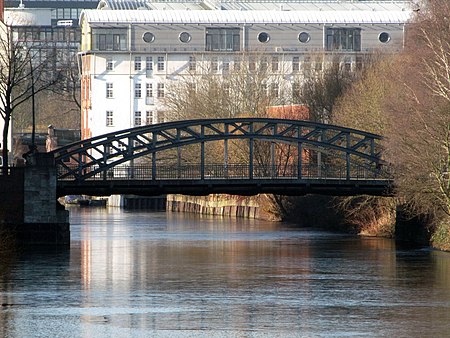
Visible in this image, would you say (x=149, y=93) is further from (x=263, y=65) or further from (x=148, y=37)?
(x=263, y=65)

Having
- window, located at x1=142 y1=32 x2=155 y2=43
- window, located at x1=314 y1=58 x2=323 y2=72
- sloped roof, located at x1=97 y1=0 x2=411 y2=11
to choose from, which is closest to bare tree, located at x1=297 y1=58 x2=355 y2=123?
window, located at x1=314 y1=58 x2=323 y2=72

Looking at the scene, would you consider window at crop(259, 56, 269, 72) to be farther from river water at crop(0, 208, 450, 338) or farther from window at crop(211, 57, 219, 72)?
river water at crop(0, 208, 450, 338)

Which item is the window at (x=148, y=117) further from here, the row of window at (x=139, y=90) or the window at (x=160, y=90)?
the window at (x=160, y=90)

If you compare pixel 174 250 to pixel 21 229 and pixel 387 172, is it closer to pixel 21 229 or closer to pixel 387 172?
pixel 21 229

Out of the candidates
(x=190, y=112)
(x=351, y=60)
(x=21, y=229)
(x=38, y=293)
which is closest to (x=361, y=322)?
(x=38, y=293)

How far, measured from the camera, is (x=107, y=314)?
44531 mm

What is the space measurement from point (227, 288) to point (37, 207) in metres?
20.0

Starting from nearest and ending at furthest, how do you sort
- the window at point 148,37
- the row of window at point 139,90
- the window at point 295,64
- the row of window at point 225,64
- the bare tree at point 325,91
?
the bare tree at point 325,91, the row of window at point 225,64, the window at point 295,64, the window at point 148,37, the row of window at point 139,90

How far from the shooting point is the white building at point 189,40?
126 m

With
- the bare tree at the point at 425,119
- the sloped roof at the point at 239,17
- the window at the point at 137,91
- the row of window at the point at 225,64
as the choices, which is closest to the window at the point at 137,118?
the window at the point at 137,91

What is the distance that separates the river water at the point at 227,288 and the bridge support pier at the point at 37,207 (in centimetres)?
201

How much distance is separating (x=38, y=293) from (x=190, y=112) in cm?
5545

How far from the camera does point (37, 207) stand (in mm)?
69625

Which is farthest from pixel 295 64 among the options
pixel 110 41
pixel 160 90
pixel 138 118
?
pixel 110 41
